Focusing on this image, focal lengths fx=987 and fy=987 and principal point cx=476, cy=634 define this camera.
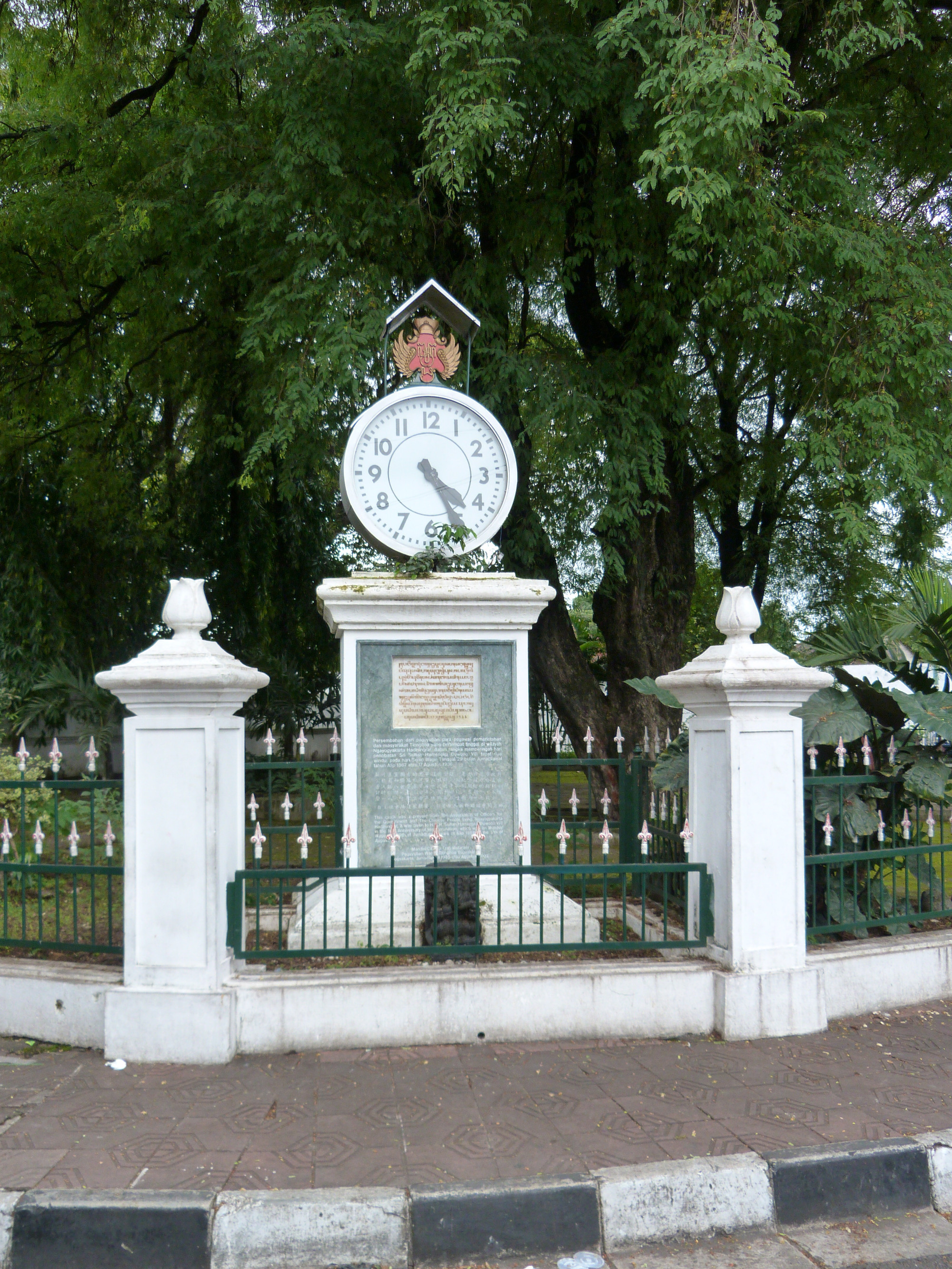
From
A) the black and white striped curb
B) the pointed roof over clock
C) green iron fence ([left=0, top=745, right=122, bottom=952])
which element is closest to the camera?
the black and white striped curb

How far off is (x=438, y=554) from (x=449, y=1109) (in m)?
3.15

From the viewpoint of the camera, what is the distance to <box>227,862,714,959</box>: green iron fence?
479 cm

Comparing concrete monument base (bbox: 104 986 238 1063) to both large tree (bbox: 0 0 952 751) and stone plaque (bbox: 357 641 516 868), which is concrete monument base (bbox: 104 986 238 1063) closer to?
stone plaque (bbox: 357 641 516 868)

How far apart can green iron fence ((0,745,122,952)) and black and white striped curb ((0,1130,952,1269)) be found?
1.64 metres

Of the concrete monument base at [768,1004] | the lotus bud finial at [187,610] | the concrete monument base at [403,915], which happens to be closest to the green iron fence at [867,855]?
the concrete monument base at [768,1004]

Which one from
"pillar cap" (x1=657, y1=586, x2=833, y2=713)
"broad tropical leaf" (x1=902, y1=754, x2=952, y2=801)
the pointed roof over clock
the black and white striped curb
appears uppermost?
the pointed roof over clock

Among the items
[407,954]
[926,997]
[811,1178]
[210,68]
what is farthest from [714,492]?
[811,1178]

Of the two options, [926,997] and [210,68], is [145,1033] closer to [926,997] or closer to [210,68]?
[926,997]

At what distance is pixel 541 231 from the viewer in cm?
973

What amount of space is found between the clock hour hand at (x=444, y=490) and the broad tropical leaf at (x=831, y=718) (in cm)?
234

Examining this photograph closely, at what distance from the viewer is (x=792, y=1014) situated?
4.86 m

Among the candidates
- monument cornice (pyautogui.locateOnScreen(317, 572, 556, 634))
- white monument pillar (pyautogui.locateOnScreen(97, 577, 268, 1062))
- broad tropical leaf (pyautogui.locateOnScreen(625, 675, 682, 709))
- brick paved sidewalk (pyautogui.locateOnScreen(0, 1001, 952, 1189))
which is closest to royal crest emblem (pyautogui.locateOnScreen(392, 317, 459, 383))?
monument cornice (pyautogui.locateOnScreen(317, 572, 556, 634))

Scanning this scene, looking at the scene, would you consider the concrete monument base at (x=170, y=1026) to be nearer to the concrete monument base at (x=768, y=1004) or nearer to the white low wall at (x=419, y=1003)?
the white low wall at (x=419, y=1003)

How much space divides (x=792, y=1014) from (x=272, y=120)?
10316 millimetres
